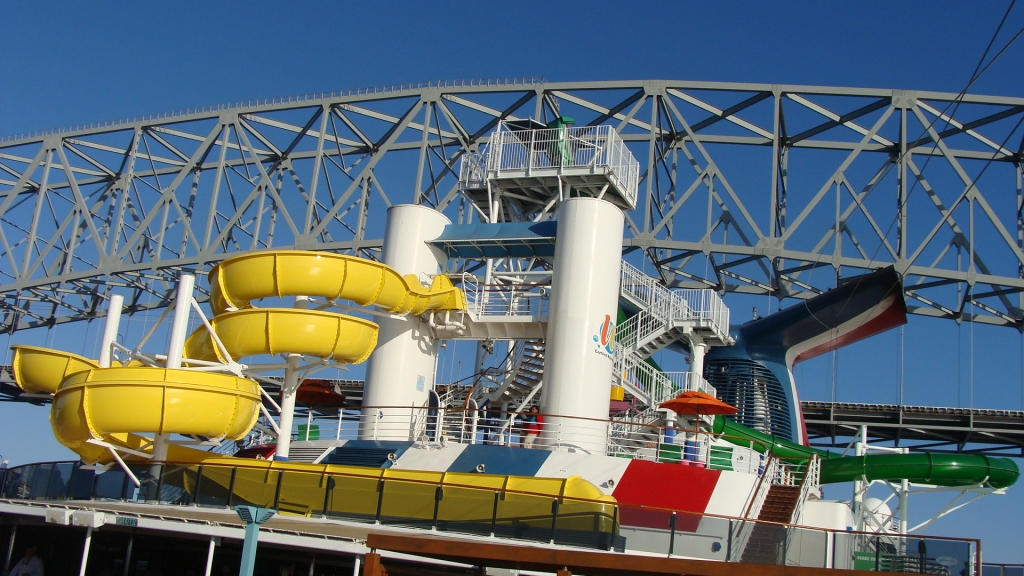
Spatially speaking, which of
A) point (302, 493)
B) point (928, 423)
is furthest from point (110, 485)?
point (928, 423)

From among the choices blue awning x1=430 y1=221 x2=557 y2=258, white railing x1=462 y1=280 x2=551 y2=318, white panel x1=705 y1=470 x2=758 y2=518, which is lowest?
white panel x1=705 y1=470 x2=758 y2=518

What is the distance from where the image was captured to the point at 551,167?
107 ft

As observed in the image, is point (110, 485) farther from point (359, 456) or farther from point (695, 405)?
point (695, 405)

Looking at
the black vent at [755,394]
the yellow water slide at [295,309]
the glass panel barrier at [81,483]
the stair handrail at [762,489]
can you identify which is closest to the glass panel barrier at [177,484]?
the glass panel barrier at [81,483]

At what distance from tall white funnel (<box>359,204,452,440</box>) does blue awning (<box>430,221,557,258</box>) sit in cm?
59

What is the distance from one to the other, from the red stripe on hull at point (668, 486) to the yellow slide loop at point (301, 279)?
24.3 ft

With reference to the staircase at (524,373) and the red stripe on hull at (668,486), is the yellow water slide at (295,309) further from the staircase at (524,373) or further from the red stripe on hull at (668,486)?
the red stripe on hull at (668,486)

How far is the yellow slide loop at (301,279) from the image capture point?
23328mm

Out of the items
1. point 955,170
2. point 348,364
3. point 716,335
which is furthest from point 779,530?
point 955,170

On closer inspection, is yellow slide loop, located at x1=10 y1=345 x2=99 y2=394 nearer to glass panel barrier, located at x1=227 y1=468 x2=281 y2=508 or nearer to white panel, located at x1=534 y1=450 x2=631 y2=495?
glass panel barrier, located at x1=227 y1=468 x2=281 y2=508

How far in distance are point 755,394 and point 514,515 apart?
2291cm

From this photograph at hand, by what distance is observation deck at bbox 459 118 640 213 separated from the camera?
32.2 m

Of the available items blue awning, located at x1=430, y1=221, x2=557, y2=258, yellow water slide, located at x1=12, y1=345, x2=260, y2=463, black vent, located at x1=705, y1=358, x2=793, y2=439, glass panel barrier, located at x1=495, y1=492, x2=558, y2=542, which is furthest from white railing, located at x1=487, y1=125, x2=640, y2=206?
glass panel barrier, located at x1=495, y1=492, x2=558, y2=542

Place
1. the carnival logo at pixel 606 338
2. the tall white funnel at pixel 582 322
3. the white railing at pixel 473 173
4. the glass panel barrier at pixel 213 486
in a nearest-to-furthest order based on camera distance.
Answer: the glass panel barrier at pixel 213 486
the tall white funnel at pixel 582 322
the carnival logo at pixel 606 338
the white railing at pixel 473 173
